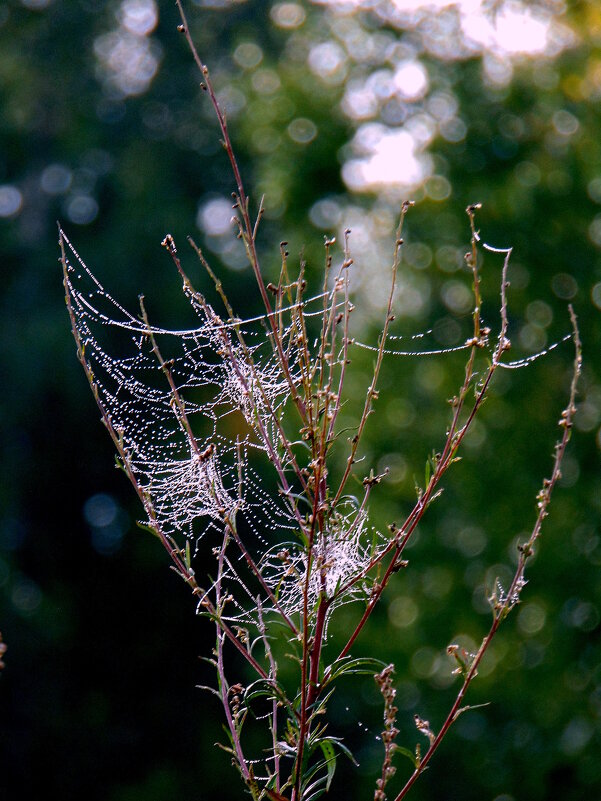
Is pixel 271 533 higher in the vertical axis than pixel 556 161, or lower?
lower

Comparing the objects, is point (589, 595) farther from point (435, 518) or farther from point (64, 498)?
point (64, 498)

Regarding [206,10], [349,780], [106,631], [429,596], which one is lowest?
[349,780]

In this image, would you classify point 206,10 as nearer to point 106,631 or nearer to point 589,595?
point 106,631

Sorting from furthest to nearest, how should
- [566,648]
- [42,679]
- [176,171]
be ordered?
[176,171] < [42,679] < [566,648]

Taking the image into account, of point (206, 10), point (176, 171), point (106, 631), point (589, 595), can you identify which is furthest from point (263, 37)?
point (589, 595)

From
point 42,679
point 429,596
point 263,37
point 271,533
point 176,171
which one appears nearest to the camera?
point 429,596

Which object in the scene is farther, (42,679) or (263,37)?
(263,37)
